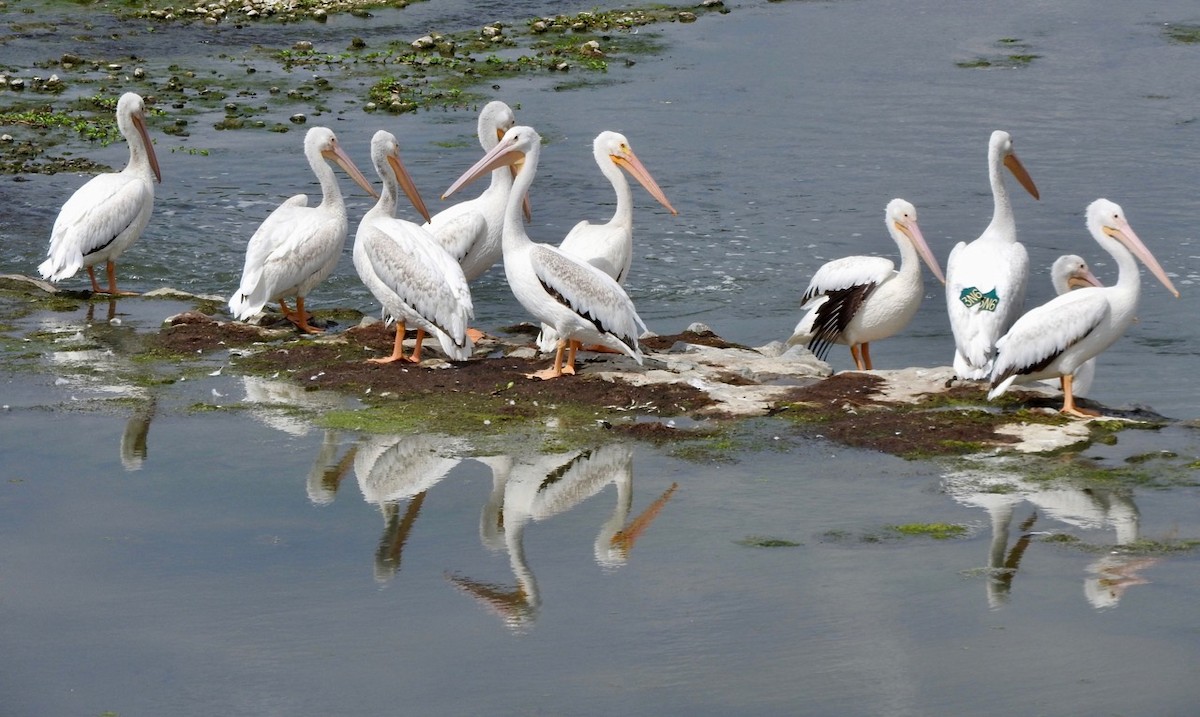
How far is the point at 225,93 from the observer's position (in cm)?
1925

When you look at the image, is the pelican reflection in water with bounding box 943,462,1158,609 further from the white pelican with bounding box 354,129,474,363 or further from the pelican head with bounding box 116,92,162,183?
the pelican head with bounding box 116,92,162,183

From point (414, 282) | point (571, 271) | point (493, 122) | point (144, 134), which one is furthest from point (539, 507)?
point (144, 134)

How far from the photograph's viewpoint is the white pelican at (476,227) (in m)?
9.96

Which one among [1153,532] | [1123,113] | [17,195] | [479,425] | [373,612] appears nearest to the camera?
[373,612]

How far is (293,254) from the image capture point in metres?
9.76

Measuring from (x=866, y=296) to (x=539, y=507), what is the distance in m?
3.66

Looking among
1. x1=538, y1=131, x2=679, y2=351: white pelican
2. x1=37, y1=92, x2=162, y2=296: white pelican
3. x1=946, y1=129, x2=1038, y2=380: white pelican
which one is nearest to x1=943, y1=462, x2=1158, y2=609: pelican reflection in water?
x1=946, y1=129, x2=1038, y2=380: white pelican

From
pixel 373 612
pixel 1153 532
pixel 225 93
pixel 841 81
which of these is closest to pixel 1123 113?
pixel 841 81

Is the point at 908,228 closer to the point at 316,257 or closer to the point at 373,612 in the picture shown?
the point at 316,257

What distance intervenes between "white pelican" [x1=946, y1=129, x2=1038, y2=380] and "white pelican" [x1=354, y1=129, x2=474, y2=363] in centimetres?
257

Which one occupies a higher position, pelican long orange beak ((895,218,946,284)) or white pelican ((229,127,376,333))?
pelican long orange beak ((895,218,946,284))

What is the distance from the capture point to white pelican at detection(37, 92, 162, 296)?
10945 millimetres

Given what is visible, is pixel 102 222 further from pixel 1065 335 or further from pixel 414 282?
pixel 1065 335

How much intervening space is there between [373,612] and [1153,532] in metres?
2.82
